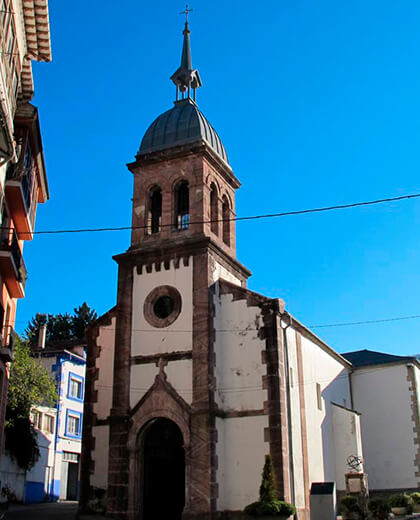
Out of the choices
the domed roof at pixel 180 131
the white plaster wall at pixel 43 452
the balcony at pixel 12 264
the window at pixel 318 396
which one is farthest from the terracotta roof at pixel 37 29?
the white plaster wall at pixel 43 452

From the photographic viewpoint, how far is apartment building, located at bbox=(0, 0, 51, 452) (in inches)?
677

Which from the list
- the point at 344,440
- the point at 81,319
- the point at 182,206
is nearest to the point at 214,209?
the point at 182,206

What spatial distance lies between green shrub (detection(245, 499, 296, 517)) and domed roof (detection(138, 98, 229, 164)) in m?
16.0

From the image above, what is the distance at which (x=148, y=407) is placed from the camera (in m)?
27.8

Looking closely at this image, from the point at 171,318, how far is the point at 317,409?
28.5ft

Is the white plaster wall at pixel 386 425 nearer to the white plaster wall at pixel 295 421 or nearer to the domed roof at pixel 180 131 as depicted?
the white plaster wall at pixel 295 421

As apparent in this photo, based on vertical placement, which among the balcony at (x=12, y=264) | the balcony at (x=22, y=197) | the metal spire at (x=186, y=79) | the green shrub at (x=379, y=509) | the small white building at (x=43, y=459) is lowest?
the green shrub at (x=379, y=509)

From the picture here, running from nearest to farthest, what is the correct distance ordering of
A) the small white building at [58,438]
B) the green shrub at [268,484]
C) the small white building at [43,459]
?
the green shrub at [268,484], the small white building at [43,459], the small white building at [58,438]

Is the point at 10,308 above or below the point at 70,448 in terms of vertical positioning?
above

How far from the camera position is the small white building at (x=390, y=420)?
36.4 m

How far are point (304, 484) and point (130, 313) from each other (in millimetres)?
10224

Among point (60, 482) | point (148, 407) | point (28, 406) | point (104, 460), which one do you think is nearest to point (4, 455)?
Result: point (28, 406)

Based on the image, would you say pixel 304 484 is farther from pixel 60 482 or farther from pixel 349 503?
pixel 60 482

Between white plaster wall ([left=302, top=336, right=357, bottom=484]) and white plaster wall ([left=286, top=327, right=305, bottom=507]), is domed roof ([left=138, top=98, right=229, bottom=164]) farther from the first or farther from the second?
white plaster wall ([left=302, top=336, right=357, bottom=484])
